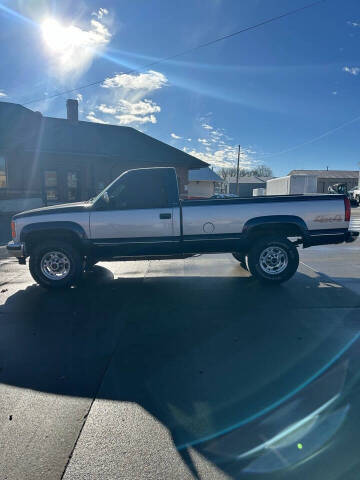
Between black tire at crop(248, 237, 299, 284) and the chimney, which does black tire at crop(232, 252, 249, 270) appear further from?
the chimney

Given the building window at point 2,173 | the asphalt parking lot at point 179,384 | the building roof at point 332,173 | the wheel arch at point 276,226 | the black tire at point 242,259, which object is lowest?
the asphalt parking lot at point 179,384

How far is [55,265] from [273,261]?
393 cm

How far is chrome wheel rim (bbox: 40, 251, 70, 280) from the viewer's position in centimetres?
561

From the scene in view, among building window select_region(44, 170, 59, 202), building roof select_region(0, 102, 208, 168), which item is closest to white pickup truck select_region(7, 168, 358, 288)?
building roof select_region(0, 102, 208, 168)

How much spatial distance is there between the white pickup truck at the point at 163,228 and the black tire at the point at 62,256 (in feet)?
0.05

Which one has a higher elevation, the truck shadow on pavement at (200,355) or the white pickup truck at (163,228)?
the white pickup truck at (163,228)

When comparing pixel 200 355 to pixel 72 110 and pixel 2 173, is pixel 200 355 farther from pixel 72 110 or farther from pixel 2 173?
pixel 72 110

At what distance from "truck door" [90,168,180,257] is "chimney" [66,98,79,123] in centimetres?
1905

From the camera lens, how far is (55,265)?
18.5ft

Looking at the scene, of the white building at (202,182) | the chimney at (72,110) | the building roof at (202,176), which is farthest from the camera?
the white building at (202,182)

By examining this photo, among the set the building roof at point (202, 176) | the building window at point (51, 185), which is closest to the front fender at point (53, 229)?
the building window at point (51, 185)

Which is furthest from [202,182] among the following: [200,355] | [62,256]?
[200,355]

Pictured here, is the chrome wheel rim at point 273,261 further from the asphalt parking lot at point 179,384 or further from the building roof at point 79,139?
the building roof at point 79,139

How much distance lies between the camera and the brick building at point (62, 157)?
1811 centimetres
